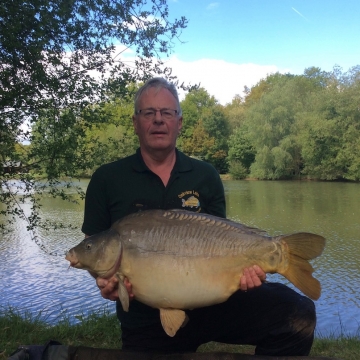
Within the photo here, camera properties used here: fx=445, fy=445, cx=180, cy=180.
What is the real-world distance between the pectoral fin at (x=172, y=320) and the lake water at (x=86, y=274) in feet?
10.1

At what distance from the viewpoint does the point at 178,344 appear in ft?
7.44

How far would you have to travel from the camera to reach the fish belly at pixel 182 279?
1918 millimetres

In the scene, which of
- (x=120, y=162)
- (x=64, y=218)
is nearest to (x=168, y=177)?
(x=120, y=162)

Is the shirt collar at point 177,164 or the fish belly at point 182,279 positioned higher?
the shirt collar at point 177,164

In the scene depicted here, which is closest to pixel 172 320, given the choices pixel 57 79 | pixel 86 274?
pixel 57 79

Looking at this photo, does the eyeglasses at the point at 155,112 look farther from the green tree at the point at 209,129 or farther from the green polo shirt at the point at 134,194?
the green tree at the point at 209,129

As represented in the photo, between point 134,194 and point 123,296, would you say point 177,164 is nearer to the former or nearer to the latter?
point 134,194

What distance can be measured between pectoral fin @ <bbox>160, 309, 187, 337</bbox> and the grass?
151 cm

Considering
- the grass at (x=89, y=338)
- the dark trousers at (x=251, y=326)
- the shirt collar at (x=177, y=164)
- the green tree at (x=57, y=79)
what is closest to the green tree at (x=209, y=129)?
the green tree at (x=57, y=79)

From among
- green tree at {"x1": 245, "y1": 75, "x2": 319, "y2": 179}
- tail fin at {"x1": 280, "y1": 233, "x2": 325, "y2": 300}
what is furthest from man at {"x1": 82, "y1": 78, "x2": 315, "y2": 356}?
green tree at {"x1": 245, "y1": 75, "x2": 319, "y2": 179}

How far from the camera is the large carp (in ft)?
6.30

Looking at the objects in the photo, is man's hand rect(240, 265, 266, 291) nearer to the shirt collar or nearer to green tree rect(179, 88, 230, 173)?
the shirt collar

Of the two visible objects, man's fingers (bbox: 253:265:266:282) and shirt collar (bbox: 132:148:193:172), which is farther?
shirt collar (bbox: 132:148:193:172)

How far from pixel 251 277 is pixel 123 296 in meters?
0.56
